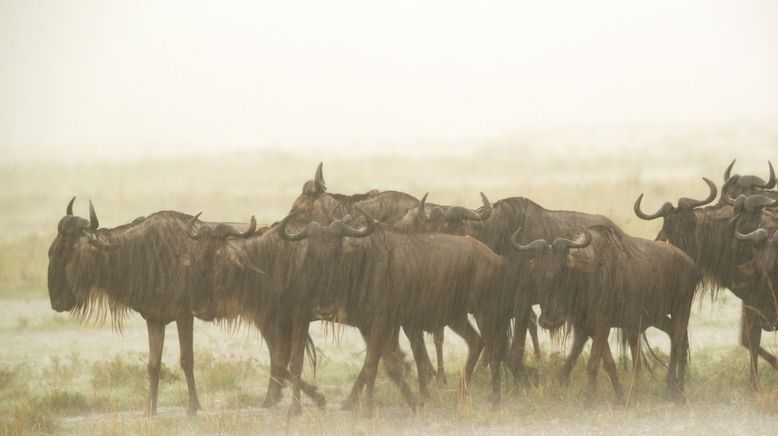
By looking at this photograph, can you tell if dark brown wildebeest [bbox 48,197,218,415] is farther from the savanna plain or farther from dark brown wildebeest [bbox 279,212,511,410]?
dark brown wildebeest [bbox 279,212,511,410]

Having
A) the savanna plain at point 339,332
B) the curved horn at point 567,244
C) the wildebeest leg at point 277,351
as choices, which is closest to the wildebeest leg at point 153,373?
the savanna plain at point 339,332

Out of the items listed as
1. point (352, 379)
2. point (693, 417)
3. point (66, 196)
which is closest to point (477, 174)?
point (66, 196)

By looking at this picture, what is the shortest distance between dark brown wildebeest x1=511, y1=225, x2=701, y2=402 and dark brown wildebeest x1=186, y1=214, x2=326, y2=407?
6.92ft

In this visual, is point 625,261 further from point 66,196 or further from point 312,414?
point 66,196

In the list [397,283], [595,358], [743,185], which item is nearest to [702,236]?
[743,185]

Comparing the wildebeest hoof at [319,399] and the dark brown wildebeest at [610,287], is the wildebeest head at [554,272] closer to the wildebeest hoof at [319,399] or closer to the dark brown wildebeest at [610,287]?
the dark brown wildebeest at [610,287]

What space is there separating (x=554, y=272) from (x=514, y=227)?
131 centimetres

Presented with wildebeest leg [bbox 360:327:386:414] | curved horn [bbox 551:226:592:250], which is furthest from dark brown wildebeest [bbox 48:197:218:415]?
curved horn [bbox 551:226:592:250]

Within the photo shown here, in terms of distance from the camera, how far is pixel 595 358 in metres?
9.18

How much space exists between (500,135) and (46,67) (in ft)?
35.7

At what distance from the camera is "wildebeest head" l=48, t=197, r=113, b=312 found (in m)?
9.27

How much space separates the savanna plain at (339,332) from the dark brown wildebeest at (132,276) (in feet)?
1.03

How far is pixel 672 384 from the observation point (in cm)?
952

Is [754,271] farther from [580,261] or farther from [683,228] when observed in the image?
[580,261]
